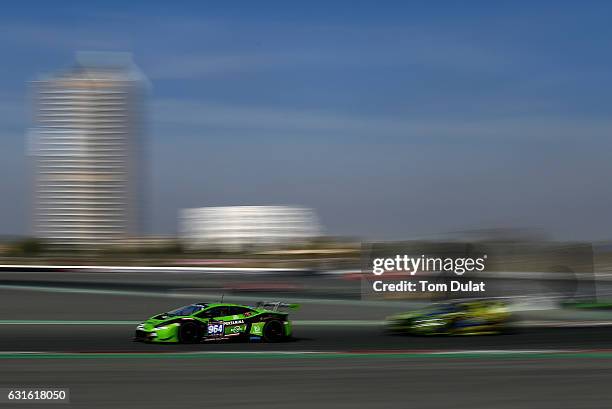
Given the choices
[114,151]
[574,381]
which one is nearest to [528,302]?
[574,381]

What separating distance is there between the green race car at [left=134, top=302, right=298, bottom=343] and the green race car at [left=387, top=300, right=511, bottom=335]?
3.06 meters

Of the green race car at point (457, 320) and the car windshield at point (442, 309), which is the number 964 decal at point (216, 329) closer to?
the green race car at point (457, 320)

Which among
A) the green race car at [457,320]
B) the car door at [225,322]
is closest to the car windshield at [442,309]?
the green race car at [457,320]

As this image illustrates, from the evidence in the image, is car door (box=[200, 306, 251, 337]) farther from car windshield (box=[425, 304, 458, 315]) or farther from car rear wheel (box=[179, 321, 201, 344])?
car windshield (box=[425, 304, 458, 315])

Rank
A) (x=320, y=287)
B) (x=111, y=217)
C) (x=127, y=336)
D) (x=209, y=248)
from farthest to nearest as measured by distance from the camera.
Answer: (x=111, y=217) → (x=209, y=248) → (x=320, y=287) → (x=127, y=336)

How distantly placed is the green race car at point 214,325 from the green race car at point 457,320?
3.06m

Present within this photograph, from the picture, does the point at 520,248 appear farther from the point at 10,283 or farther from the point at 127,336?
the point at 10,283

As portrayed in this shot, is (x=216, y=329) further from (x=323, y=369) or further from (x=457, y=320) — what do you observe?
(x=457, y=320)

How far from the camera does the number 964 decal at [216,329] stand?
15.5 metres

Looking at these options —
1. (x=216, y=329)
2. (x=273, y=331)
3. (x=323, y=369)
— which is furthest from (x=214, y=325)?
(x=323, y=369)

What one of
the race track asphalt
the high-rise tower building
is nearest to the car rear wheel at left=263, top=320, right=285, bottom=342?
the race track asphalt

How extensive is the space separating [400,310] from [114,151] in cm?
11106

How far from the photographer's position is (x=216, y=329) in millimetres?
15500

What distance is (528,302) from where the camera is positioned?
20.1 m
